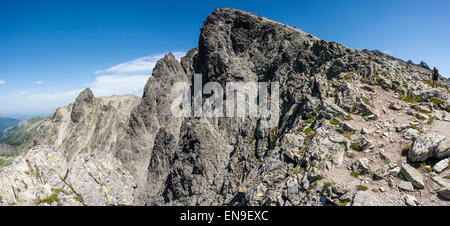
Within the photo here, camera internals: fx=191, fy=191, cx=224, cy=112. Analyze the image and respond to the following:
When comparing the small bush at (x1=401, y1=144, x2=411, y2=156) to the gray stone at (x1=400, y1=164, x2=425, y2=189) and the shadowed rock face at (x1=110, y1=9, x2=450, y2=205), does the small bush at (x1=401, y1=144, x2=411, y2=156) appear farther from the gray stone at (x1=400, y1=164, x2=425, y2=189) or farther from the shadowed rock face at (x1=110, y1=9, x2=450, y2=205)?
the shadowed rock face at (x1=110, y1=9, x2=450, y2=205)

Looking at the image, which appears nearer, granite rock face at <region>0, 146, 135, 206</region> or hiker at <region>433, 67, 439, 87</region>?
hiker at <region>433, 67, 439, 87</region>

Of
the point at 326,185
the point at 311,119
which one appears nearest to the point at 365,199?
the point at 326,185

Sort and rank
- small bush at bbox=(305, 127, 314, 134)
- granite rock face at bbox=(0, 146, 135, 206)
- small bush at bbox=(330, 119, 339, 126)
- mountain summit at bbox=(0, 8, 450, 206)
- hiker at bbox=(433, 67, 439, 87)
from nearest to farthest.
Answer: mountain summit at bbox=(0, 8, 450, 206) < small bush at bbox=(330, 119, 339, 126) < small bush at bbox=(305, 127, 314, 134) < hiker at bbox=(433, 67, 439, 87) < granite rock face at bbox=(0, 146, 135, 206)

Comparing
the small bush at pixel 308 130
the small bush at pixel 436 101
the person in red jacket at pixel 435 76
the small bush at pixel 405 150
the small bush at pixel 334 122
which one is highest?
the person in red jacket at pixel 435 76

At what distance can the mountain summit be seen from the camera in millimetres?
12695

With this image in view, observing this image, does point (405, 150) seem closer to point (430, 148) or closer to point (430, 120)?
point (430, 148)

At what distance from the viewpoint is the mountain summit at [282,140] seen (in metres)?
12.7

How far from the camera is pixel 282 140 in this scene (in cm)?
2103

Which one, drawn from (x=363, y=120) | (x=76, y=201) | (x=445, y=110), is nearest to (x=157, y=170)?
(x=76, y=201)

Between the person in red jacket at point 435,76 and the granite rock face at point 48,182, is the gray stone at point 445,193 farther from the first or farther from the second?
the granite rock face at point 48,182

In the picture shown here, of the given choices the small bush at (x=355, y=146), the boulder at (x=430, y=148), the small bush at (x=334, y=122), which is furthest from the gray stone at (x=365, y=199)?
the small bush at (x=334, y=122)

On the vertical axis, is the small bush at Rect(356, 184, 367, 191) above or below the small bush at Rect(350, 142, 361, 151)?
below

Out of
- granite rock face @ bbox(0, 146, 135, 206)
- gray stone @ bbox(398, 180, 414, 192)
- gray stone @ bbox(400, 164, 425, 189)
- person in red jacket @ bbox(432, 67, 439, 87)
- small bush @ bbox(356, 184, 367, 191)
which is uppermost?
person in red jacket @ bbox(432, 67, 439, 87)

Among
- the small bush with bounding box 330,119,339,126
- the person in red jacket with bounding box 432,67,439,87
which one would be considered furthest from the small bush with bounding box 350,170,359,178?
the person in red jacket with bounding box 432,67,439,87
